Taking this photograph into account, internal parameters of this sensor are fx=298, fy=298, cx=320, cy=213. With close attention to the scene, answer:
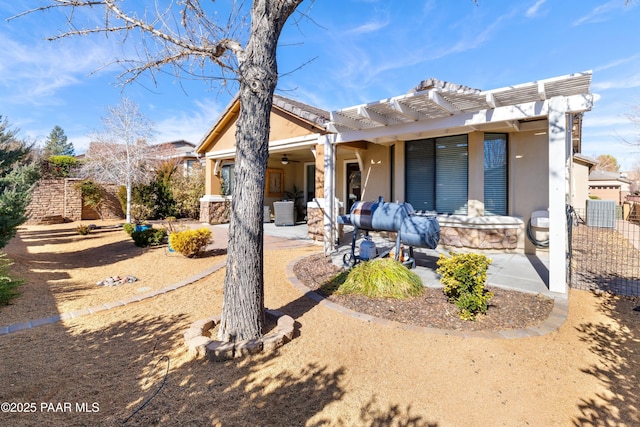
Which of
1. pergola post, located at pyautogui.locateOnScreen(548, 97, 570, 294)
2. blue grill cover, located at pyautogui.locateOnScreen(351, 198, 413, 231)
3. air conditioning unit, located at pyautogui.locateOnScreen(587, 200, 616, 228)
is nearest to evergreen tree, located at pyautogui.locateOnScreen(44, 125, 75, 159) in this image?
blue grill cover, located at pyautogui.locateOnScreen(351, 198, 413, 231)

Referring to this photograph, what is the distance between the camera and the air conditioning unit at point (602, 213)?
13577mm

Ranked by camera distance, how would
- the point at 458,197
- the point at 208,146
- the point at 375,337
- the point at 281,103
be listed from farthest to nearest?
the point at 208,146
the point at 281,103
the point at 458,197
the point at 375,337

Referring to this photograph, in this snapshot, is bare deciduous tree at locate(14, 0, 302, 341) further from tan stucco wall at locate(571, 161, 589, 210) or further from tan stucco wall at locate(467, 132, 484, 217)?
tan stucco wall at locate(571, 161, 589, 210)

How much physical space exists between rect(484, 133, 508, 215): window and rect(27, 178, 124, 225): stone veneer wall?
18.4m

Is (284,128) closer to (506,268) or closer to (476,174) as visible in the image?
(476,174)

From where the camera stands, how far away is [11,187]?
6.40m

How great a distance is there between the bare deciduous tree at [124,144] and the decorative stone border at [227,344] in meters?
12.4

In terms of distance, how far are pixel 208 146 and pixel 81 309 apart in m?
10.7

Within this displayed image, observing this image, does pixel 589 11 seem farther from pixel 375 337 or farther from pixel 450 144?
pixel 375 337

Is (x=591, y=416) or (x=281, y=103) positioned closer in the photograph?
(x=591, y=416)

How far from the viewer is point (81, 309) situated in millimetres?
4625

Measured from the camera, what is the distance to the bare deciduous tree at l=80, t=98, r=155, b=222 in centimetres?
1370

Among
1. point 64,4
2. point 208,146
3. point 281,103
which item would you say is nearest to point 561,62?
point 281,103

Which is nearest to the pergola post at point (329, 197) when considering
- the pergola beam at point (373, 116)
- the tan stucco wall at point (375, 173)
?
the pergola beam at point (373, 116)
